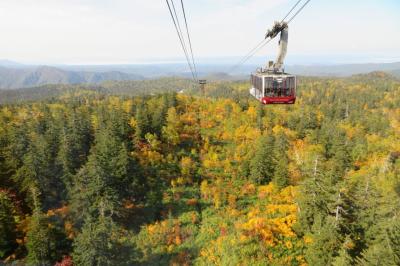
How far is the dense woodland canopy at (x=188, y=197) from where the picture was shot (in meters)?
30.7

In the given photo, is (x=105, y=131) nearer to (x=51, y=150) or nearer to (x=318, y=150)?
(x=51, y=150)

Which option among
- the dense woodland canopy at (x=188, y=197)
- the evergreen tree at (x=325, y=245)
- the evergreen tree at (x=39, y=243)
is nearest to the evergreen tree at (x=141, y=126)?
the dense woodland canopy at (x=188, y=197)

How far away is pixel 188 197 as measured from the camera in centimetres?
5281

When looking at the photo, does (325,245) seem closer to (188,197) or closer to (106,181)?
(188,197)

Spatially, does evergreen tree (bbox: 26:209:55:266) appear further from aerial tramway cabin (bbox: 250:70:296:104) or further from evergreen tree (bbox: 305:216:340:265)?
evergreen tree (bbox: 305:216:340:265)

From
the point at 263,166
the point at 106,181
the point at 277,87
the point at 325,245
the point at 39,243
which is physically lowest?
the point at 263,166

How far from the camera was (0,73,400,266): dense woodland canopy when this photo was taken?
3073 cm

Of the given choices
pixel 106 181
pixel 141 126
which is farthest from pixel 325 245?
pixel 141 126

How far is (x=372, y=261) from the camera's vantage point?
2489 centimetres

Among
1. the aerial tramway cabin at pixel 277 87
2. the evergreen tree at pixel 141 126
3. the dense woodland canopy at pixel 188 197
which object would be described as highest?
the aerial tramway cabin at pixel 277 87

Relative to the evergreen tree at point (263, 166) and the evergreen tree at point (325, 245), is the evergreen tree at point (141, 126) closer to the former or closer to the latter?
the evergreen tree at point (263, 166)

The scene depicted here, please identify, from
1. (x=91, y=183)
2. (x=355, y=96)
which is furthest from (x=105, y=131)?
(x=355, y=96)

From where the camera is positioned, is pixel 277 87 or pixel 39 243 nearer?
pixel 277 87

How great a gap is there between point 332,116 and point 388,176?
88.0 meters
